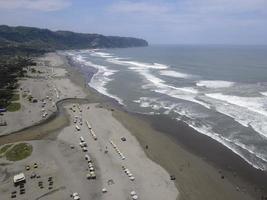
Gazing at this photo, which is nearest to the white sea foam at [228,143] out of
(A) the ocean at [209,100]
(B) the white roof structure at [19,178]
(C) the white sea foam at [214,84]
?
(A) the ocean at [209,100]

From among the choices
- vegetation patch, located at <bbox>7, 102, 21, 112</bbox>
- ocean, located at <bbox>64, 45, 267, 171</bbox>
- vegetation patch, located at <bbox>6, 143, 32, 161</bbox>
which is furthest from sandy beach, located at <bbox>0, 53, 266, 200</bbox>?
ocean, located at <bbox>64, 45, 267, 171</bbox>

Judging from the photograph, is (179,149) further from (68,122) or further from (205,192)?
(68,122)

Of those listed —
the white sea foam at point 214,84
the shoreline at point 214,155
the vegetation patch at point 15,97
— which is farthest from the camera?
the white sea foam at point 214,84

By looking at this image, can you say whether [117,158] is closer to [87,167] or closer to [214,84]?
[87,167]

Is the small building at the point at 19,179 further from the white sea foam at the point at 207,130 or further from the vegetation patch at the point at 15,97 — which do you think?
the vegetation patch at the point at 15,97

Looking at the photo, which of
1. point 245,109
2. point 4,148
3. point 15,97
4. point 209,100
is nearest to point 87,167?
point 4,148

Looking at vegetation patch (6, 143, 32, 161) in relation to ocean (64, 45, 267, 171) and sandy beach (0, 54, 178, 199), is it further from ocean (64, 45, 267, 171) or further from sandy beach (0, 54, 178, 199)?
ocean (64, 45, 267, 171)

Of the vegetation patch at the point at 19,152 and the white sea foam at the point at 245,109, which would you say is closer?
the vegetation patch at the point at 19,152
